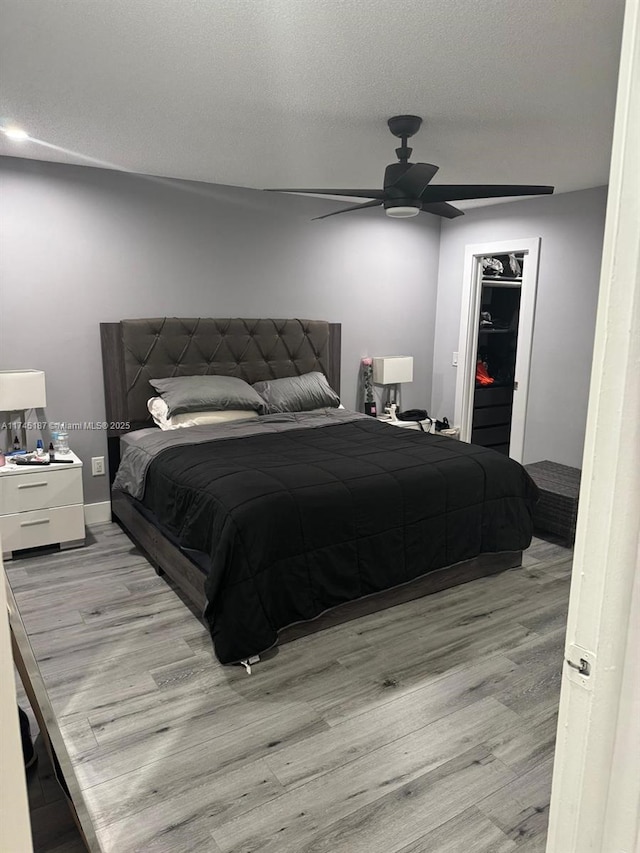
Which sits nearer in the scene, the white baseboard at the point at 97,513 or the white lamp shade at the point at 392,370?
the white baseboard at the point at 97,513

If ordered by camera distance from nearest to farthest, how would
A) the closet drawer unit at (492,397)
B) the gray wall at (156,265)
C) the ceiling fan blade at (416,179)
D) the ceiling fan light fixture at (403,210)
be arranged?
the ceiling fan blade at (416,179) → the ceiling fan light fixture at (403,210) → the gray wall at (156,265) → the closet drawer unit at (492,397)

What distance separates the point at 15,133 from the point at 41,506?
210cm

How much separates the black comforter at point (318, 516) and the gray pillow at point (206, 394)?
546 mm

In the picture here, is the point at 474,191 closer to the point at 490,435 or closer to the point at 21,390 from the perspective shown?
the point at 21,390

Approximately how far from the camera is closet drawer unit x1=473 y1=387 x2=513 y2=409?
19.1 feet

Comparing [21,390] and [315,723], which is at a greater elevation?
[21,390]

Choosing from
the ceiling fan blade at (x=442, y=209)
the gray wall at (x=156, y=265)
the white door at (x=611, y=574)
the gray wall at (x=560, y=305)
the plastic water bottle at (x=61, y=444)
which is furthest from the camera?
the gray wall at (x=560, y=305)

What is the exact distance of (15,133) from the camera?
10.4 ft

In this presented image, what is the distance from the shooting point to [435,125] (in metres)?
2.98

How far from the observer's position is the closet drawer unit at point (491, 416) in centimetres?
588

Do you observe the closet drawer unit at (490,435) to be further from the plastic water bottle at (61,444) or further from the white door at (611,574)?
the white door at (611,574)

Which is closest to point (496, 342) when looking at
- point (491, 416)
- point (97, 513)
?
point (491, 416)

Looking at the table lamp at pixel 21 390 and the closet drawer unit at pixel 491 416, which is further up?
the table lamp at pixel 21 390

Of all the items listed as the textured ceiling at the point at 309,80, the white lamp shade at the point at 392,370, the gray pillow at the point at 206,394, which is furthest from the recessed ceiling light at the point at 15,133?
the white lamp shade at the point at 392,370
